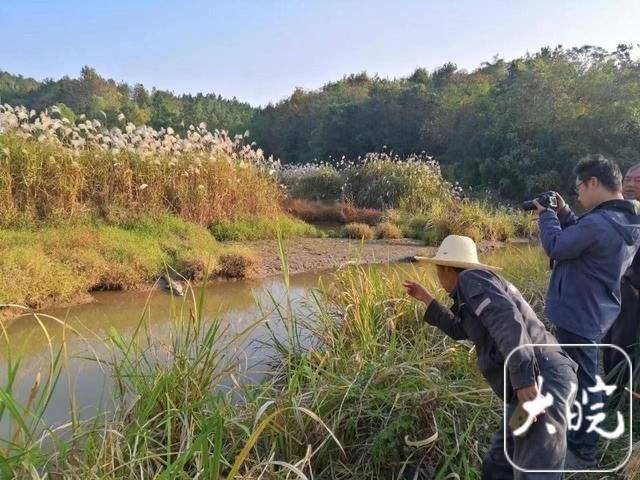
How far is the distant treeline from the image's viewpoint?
16.2 m

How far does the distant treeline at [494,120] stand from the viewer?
16.2 m

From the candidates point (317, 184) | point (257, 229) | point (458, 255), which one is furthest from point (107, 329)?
point (317, 184)

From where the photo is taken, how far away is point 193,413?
7.76ft

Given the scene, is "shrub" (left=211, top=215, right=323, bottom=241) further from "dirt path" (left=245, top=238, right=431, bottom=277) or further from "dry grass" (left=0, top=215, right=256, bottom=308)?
"dry grass" (left=0, top=215, right=256, bottom=308)

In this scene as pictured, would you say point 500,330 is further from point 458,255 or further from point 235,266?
point 235,266

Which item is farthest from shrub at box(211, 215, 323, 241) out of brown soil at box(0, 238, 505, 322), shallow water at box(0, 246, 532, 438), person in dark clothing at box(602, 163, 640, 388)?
person in dark clothing at box(602, 163, 640, 388)

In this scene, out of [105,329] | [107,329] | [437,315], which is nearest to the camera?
[437,315]

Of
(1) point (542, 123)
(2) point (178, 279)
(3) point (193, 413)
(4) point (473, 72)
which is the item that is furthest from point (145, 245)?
(4) point (473, 72)

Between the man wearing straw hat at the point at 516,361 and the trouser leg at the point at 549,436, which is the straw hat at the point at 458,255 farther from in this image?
the trouser leg at the point at 549,436

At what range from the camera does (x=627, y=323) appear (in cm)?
289

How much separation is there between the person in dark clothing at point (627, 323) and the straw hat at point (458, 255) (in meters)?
1.24

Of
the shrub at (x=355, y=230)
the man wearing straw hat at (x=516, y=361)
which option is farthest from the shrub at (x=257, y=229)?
the man wearing straw hat at (x=516, y=361)

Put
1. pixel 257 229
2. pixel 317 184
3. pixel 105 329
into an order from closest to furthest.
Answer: pixel 105 329
pixel 257 229
pixel 317 184

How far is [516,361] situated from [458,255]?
1.46 feet
